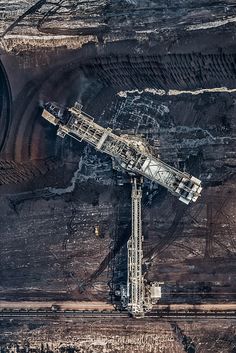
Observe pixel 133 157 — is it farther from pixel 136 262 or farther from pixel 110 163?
pixel 136 262

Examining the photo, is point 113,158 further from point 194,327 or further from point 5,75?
point 194,327

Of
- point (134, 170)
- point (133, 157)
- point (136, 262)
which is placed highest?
point (133, 157)

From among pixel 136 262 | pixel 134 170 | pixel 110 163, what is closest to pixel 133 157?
pixel 134 170

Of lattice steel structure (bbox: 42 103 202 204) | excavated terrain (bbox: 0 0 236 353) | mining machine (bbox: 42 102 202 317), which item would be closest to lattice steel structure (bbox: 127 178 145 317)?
mining machine (bbox: 42 102 202 317)

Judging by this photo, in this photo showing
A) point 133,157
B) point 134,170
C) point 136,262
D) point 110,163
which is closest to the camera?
point 133,157

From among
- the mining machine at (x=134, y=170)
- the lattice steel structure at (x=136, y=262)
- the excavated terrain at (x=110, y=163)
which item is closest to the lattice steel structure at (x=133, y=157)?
the mining machine at (x=134, y=170)

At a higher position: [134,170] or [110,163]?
[110,163]
